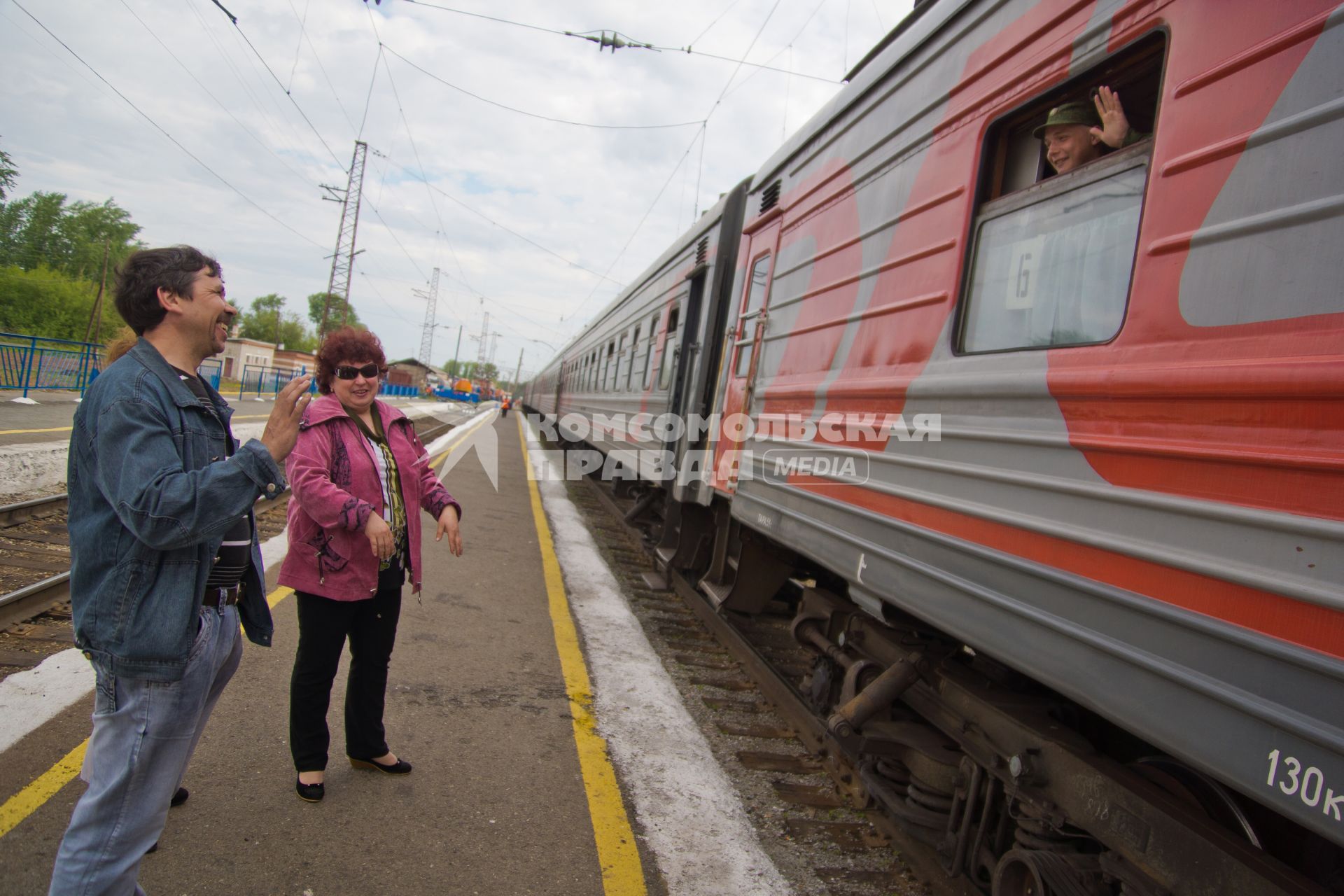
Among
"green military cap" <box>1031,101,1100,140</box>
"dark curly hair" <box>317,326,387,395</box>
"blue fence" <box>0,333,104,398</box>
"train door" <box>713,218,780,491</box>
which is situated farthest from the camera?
"blue fence" <box>0,333,104,398</box>

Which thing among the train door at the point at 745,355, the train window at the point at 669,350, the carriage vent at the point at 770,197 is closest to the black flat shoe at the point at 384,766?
the train door at the point at 745,355

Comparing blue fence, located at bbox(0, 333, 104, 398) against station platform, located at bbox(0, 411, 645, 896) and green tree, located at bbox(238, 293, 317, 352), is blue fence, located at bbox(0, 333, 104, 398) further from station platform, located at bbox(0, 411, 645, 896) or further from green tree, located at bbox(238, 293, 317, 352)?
green tree, located at bbox(238, 293, 317, 352)

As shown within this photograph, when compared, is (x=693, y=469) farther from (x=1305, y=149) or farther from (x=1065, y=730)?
(x=1305, y=149)

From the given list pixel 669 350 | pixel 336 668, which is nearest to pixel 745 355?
pixel 669 350

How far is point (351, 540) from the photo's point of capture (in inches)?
122

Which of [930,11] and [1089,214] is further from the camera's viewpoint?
[930,11]

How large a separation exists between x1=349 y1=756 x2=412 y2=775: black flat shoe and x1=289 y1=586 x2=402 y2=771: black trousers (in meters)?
0.05

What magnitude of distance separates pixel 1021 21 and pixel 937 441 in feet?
4.51

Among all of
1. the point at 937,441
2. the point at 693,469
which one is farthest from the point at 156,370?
the point at 693,469

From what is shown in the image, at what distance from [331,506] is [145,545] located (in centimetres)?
95

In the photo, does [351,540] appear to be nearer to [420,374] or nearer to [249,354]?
[249,354]

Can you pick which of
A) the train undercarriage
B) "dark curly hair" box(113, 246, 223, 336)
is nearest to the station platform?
the train undercarriage

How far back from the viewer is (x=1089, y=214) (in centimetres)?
231

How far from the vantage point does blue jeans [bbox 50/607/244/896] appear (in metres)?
2.01
